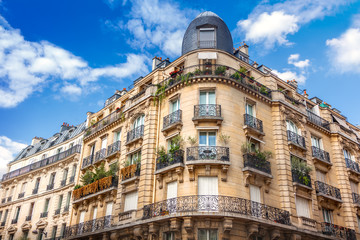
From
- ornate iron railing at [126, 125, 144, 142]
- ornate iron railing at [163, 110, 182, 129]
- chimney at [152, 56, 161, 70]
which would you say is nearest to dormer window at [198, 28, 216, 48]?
A: chimney at [152, 56, 161, 70]

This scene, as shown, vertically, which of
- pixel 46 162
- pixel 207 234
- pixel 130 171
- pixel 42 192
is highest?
pixel 46 162

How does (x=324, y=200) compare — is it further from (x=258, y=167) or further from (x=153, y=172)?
(x=153, y=172)

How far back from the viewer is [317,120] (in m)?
25.8

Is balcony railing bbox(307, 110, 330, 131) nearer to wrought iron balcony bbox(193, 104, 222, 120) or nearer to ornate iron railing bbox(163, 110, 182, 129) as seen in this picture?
wrought iron balcony bbox(193, 104, 222, 120)

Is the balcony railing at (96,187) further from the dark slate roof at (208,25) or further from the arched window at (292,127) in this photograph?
the arched window at (292,127)

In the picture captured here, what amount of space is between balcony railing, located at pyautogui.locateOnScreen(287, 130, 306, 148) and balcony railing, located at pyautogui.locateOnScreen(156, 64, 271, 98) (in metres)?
2.75

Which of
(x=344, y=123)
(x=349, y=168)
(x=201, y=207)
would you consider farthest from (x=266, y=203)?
(x=344, y=123)

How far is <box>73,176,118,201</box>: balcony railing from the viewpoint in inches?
883

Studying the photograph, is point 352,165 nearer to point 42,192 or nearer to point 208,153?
point 208,153

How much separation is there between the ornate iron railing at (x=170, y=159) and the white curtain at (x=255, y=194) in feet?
12.9

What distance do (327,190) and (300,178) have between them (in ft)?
10.1

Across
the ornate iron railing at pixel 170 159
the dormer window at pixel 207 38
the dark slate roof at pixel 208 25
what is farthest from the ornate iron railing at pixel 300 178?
the dormer window at pixel 207 38

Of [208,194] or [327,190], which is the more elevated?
[327,190]

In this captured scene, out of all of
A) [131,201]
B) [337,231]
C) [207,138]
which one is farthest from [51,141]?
[337,231]
